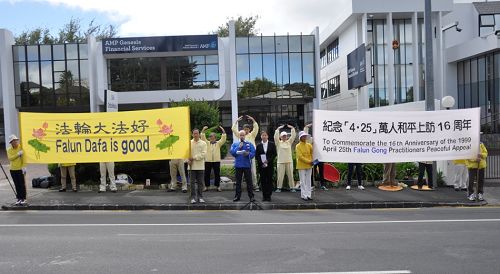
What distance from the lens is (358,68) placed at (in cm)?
2514

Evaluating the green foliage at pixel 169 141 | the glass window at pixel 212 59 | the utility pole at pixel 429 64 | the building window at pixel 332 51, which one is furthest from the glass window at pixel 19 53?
the utility pole at pixel 429 64

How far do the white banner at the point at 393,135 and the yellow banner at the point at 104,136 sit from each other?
4090 mm

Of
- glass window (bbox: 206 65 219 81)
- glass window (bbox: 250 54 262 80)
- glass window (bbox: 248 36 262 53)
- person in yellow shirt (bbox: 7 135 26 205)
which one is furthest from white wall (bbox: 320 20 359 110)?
person in yellow shirt (bbox: 7 135 26 205)

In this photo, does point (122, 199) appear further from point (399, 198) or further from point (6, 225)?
point (399, 198)

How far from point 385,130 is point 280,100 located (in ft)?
83.8

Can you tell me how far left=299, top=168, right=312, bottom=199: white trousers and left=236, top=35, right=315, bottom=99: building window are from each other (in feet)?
84.7

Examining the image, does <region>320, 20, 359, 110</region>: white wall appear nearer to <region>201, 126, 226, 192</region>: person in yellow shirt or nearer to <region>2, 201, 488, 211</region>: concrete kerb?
<region>201, 126, 226, 192</region>: person in yellow shirt

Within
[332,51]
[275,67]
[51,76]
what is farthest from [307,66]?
[51,76]

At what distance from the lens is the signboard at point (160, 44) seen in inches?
1495

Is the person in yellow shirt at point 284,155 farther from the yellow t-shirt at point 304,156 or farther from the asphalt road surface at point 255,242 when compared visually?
the asphalt road surface at point 255,242

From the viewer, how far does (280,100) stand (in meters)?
39.3

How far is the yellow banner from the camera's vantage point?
14195mm

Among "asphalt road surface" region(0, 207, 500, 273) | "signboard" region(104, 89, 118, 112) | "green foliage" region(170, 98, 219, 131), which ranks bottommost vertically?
"asphalt road surface" region(0, 207, 500, 273)

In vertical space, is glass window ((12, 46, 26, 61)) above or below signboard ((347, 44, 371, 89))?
above
